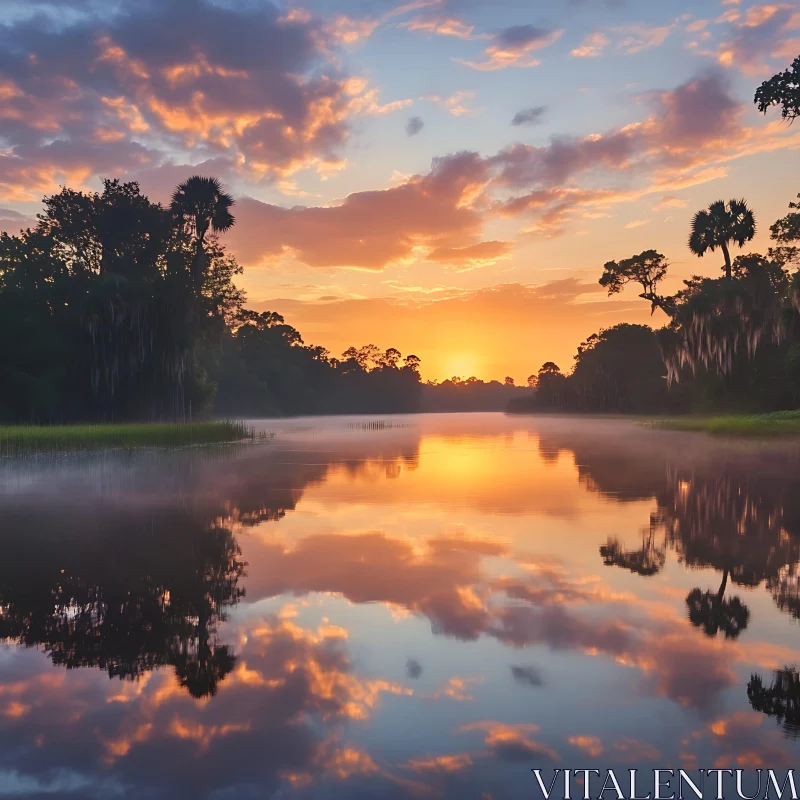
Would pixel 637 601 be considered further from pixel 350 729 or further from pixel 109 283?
pixel 109 283

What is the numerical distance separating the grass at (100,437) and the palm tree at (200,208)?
18189 millimetres

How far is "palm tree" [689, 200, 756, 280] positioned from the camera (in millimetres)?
59438

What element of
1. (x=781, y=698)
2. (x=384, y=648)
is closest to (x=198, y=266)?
(x=384, y=648)

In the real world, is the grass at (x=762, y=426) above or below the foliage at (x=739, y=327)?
below

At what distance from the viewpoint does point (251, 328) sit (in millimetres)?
143000

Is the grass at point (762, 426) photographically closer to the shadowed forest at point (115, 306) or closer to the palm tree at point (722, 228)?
the palm tree at point (722, 228)

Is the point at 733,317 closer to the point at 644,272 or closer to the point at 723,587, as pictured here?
the point at 644,272

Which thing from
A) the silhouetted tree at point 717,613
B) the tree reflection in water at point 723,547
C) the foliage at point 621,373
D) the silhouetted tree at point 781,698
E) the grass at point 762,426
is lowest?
the tree reflection in water at point 723,547

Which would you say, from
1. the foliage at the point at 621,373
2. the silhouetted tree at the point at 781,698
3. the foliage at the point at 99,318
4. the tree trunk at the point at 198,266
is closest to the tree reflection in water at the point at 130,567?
the silhouetted tree at the point at 781,698

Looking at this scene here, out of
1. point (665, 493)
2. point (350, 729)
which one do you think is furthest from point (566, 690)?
point (665, 493)

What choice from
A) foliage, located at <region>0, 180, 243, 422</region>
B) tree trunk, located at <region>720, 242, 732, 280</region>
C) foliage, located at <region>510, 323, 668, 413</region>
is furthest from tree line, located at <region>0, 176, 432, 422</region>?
foliage, located at <region>510, 323, 668, 413</region>

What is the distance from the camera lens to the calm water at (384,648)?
4.70 metres

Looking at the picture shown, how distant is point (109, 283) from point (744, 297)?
46.1 meters

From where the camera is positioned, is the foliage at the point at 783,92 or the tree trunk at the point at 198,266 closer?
the foliage at the point at 783,92
